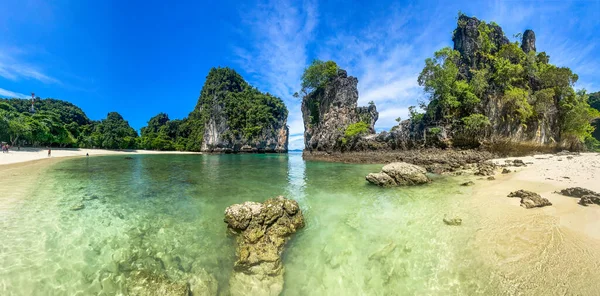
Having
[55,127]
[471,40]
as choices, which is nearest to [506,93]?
[471,40]

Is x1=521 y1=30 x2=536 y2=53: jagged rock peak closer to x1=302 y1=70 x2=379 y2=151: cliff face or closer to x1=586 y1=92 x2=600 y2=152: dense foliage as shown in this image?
x1=586 y1=92 x2=600 y2=152: dense foliage

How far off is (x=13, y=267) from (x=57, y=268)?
0.75m

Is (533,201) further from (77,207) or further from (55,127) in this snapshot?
(55,127)

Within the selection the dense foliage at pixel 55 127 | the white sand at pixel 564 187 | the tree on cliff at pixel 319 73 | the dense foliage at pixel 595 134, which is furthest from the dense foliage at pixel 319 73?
the dense foliage at pixel 55 127

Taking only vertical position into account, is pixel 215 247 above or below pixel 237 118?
below

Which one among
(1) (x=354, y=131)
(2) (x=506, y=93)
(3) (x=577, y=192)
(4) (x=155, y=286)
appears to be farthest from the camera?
(1) (x=354, y=131)

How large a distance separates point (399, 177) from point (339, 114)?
86.7 ft

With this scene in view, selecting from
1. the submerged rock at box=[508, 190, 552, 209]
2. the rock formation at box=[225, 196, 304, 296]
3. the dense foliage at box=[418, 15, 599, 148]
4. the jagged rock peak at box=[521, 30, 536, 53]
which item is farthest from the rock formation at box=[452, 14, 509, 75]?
the rock formation at box=[225, 196, 304, 296]

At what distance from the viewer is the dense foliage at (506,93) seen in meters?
22.2

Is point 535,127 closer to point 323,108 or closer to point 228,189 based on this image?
point 323,108

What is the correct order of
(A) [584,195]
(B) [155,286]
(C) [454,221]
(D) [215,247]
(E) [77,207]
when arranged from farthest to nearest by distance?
(E) [77,207] < (A) [584,195] < (C) [454,221] < (D) [215,247] < (B) [155,286]

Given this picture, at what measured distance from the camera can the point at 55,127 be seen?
4659cm

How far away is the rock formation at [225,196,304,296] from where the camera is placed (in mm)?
3861

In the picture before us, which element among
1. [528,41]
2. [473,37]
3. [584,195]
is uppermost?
[473,37]
